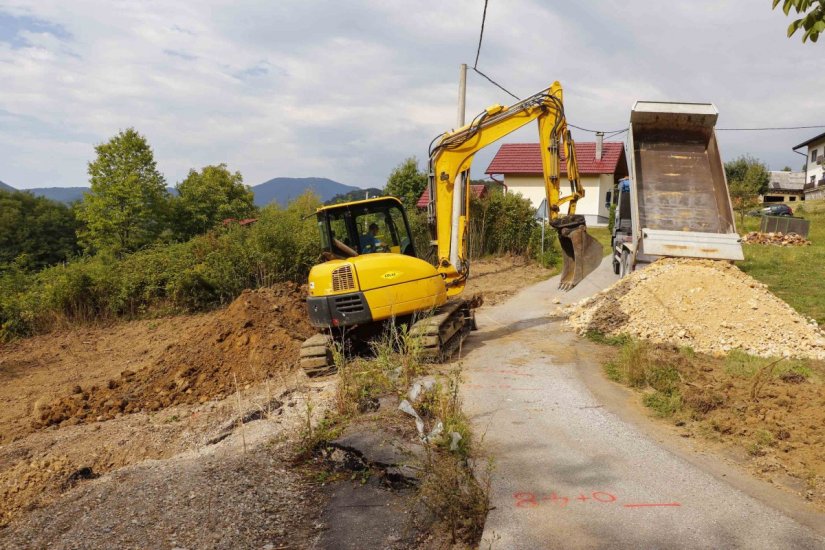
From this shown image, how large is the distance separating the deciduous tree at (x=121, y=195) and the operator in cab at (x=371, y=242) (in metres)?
35.5

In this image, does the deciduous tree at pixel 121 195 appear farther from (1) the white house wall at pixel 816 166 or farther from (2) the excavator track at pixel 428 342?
(1) the white house wall at pixel 816 166

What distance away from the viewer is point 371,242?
984 cm

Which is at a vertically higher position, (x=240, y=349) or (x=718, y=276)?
(x=718, y=276)

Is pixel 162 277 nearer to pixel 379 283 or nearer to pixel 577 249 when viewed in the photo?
pixel 379 283

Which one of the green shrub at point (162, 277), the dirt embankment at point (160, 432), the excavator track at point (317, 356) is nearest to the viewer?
the dirt embankment at point (160, 432)

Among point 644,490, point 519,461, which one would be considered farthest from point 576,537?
point 519,461

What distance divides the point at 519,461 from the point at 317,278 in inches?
177

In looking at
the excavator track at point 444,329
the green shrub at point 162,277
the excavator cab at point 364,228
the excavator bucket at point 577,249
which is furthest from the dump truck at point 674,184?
the green shrub at point 162,277

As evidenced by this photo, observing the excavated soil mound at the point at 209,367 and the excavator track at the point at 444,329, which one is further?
the excavated soil mound at the point at 209,367

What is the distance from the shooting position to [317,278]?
8953mm

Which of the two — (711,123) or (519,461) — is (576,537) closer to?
(519,461)

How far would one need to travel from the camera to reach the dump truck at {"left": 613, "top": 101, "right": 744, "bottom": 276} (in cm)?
1273

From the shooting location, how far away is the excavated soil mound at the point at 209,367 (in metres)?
9.01

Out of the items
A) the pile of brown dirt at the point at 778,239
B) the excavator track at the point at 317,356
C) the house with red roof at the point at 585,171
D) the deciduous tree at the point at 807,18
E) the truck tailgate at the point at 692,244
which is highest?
the house with red roof at the point at 585,171
